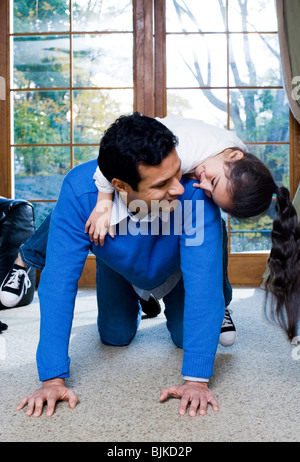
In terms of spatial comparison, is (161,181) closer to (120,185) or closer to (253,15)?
(120,185)

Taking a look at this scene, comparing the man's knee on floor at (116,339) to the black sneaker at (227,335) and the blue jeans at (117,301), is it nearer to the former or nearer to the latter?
the blue jeans at (117,301)

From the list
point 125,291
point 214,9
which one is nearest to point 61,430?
point 125,291

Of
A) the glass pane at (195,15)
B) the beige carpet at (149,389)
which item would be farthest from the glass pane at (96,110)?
the beige carpet at (149,389)

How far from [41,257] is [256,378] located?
0.86 m

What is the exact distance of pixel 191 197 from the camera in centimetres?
128

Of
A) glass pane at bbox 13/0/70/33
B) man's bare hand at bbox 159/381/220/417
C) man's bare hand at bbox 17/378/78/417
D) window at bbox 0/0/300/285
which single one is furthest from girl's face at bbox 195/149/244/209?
glass pane at bbox 13/0/70/33

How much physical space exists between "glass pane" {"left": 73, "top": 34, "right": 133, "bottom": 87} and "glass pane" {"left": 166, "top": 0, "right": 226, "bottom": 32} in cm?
32

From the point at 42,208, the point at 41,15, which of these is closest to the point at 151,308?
the point at 42,208

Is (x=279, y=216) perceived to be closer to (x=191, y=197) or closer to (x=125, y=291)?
(x=191, y=197)

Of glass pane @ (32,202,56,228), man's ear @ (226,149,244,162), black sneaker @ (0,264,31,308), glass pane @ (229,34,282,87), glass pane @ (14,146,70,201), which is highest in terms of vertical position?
glass pane @ (229,34,282,87)

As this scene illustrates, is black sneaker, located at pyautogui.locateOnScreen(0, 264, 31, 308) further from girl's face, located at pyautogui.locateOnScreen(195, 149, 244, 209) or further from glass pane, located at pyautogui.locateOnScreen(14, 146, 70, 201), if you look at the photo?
glass pane, located at pyautogui.locateOnScreen(14, 146, 70, 201)

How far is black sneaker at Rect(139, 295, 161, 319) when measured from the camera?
6.89 ft

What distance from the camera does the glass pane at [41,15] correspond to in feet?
10.6

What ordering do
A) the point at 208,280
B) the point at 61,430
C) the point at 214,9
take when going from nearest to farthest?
1. the point at 61,430
2. the point at 208,280
3. the point at 214,9
